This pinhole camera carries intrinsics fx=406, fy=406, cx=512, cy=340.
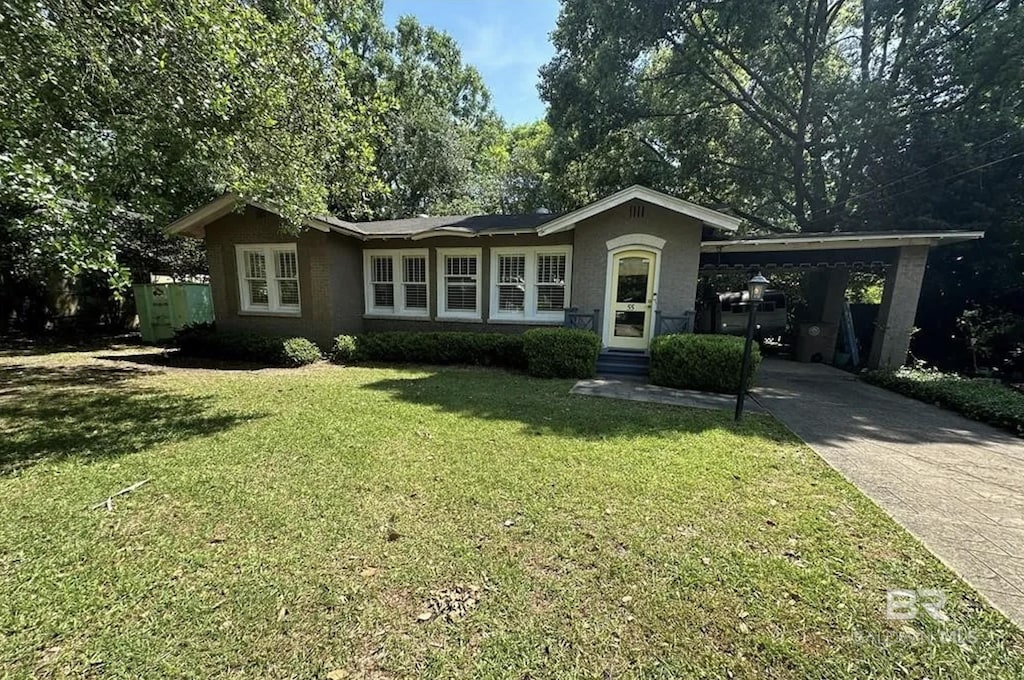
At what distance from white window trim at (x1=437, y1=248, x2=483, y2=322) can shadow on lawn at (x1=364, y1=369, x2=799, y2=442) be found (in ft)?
10.2

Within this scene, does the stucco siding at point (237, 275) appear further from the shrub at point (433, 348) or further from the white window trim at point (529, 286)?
the white window trim at point (529, 286)

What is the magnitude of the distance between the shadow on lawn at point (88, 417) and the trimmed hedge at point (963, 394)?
442 inches

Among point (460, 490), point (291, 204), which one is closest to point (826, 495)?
point (460, 490)

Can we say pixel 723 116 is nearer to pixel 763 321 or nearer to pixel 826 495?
pixel 763 321

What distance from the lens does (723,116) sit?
16.3 metres

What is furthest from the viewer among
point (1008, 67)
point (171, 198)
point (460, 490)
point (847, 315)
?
point (847, 315)

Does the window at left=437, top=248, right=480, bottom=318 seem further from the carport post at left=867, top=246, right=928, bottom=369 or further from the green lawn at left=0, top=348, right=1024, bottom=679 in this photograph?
the carport post at left=867, top=246, right=928, bottom=369

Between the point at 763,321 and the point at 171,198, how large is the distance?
17.4 metres

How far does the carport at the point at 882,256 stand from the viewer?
8.73 metres

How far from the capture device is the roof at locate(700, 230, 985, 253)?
8489 millimetres

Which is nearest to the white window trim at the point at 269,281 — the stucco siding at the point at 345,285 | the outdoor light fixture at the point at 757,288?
the stucco siding at the point at 345,285

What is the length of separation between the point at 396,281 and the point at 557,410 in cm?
718

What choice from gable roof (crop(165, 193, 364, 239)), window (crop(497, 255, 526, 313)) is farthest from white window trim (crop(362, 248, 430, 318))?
window (crop(497, 255, 526, 313))

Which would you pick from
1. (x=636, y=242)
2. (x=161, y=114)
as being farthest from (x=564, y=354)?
(x=161, y=114)
